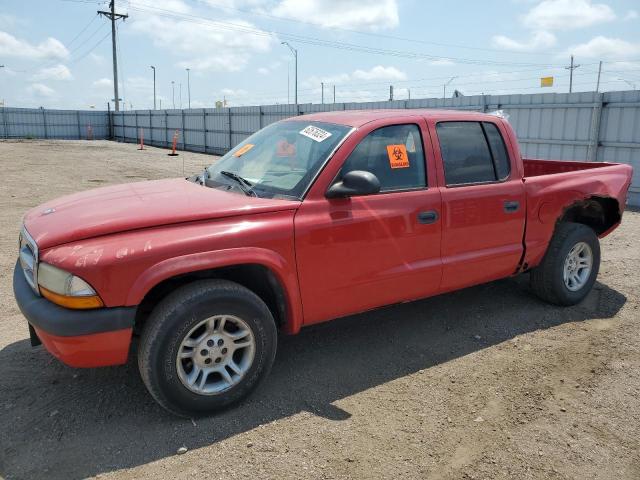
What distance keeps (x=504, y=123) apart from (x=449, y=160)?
0.87m

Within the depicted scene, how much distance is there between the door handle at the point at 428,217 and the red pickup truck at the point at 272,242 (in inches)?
0.5

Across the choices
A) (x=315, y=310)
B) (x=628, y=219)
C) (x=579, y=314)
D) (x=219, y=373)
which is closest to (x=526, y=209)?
(x=579, y=314)

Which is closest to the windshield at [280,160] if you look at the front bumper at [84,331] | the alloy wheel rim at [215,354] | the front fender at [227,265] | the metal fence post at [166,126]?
the front fender at [227,265]

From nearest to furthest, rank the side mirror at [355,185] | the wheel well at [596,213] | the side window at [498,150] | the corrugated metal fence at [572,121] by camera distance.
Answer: the side mirror at [355,185] < the side window at [498,150] < the wheel well at [596,213] < the corrugated metal fence at [572,121]

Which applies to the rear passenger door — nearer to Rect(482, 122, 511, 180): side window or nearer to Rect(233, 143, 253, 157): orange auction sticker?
Rect(482, 122, 511, 180): side window

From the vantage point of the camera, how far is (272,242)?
3.21 meters

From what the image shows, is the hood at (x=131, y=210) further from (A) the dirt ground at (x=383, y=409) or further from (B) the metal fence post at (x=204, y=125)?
(B) the metal fence post at (x=204, y=125)

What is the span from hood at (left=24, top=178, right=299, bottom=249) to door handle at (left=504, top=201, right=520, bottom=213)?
1.91 metres

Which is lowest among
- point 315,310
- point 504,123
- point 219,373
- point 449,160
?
point 219,373

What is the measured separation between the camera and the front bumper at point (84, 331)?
278cm

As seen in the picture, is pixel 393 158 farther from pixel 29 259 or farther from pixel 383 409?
pixel 29 259

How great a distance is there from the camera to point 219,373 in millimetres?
3242

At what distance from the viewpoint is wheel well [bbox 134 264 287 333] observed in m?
3.18

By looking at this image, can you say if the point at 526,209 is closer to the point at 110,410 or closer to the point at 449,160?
the point at 449,160
